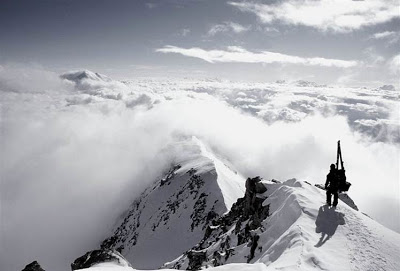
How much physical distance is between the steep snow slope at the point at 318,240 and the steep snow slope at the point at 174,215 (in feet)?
304

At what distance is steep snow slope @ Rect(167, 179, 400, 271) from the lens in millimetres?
17812

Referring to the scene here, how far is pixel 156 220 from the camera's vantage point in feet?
493

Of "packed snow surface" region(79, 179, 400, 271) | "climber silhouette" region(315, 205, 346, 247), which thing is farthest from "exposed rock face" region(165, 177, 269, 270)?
"climber silhouette" region(315, 205, 346, 247)

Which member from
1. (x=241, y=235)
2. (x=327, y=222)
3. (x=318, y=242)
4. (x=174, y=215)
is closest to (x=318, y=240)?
(x=318, y=242)

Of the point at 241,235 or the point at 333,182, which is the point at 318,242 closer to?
the point at 333,182

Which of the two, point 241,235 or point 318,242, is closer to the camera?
point 318,242

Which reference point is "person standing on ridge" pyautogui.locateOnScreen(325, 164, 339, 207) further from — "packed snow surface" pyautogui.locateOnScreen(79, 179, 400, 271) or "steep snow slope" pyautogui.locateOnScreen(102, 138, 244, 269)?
"steep snow slope" pyautogui.locateOnScreen(102, 138, 244, 269)

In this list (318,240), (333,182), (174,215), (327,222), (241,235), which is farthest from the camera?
(174,215)

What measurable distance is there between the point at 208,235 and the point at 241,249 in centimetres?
2728

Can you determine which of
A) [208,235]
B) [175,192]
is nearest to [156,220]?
[175,192]

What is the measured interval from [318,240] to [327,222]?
3429mm

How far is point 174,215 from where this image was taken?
145750 millimetres

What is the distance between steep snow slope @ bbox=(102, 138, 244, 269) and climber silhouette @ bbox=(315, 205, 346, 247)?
95677 millimetres

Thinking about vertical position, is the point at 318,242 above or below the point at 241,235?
above
